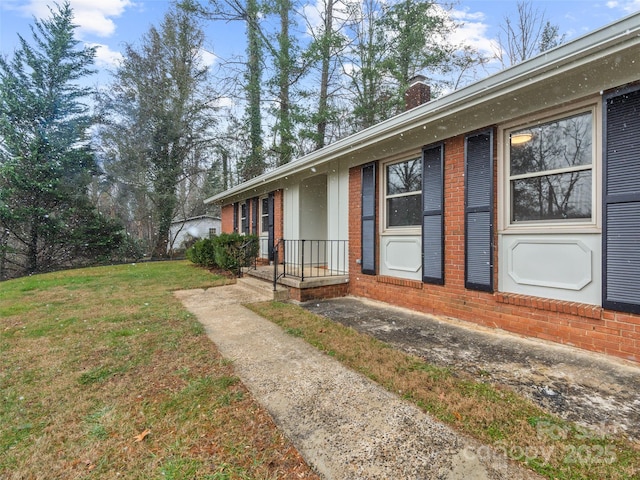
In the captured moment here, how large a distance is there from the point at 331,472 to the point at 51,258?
15.0 metres

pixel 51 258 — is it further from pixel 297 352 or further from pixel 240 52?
pixel 297 352

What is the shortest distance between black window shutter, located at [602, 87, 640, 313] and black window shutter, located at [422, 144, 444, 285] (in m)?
1.71

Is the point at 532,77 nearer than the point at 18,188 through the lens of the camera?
Yes

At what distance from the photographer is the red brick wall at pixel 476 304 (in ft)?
9.26

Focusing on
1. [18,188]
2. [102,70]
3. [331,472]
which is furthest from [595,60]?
[102,70]

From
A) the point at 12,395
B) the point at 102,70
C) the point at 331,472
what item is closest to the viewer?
the point at 331,472

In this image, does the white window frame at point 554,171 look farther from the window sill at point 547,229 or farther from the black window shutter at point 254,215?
the black window shutter at point 254,215

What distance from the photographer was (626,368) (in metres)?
2.62

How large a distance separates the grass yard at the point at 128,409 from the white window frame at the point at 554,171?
3.32 meters

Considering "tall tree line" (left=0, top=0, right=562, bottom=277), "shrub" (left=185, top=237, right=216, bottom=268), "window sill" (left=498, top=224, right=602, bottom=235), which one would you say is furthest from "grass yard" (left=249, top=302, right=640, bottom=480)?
"tall tree line" (left=0, top=0, right=562, bottom=277)

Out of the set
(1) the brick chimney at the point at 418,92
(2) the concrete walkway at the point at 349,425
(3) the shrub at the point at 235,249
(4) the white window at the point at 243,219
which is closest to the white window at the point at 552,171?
(1) the brick chimney at the point at 418,92

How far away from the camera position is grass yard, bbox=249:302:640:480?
1516 millimetres

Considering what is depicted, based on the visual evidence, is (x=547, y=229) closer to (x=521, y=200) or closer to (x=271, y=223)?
(x=521, y=200)

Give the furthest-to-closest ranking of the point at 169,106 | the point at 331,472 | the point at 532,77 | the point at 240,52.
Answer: the point at 169,106
the point at 240,52
the point at 532,77
the point at 331,472
